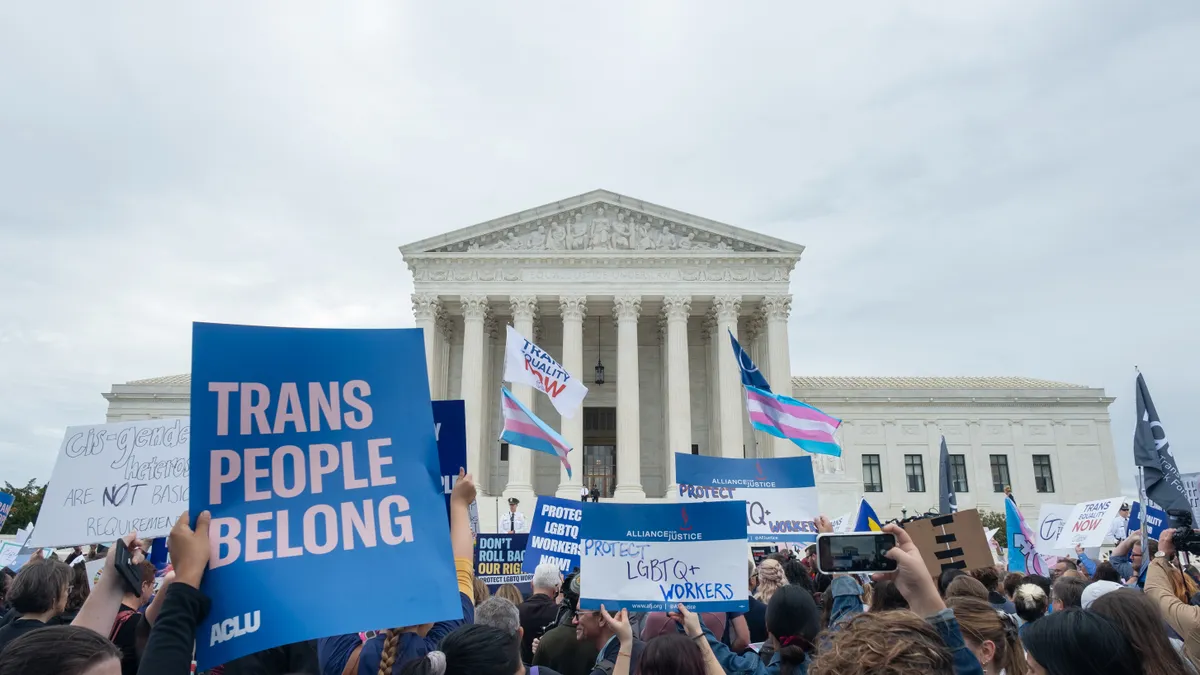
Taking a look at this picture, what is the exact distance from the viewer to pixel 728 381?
3853 cm

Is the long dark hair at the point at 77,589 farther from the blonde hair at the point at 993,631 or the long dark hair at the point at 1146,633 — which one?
the long dark hair at the point at 1146,633

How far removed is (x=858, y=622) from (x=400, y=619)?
183 cm

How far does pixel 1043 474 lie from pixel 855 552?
1911 inches

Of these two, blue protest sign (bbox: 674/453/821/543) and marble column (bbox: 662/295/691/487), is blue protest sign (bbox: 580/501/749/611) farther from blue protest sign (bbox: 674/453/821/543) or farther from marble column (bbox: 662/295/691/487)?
marble column (bbox: 662/295/691/487)

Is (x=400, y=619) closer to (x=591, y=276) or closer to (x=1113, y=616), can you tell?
(x=1113, y=616)

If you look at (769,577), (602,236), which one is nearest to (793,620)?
(769,577)

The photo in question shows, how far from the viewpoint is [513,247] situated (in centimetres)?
4038

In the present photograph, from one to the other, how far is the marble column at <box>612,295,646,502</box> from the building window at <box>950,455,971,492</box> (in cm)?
2007

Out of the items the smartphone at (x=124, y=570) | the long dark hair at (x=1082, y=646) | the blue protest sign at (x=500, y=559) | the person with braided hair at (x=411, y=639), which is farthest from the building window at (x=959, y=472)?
the smartphone at (x=124, y=570)

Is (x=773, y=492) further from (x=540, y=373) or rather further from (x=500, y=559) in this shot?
(x=540, y=373)

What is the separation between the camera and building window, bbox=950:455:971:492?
44881 millimetres

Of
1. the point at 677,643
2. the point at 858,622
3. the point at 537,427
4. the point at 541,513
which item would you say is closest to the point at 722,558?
the point at 677,643

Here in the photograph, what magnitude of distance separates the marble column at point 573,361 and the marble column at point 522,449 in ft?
5.08

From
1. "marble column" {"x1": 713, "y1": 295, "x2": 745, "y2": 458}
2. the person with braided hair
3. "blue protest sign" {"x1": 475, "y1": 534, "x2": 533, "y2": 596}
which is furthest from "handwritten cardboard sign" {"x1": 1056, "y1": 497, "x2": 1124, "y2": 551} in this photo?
"marble column" {"x1": 713, "y1": 295, "x2": 745, "y2": 458}
